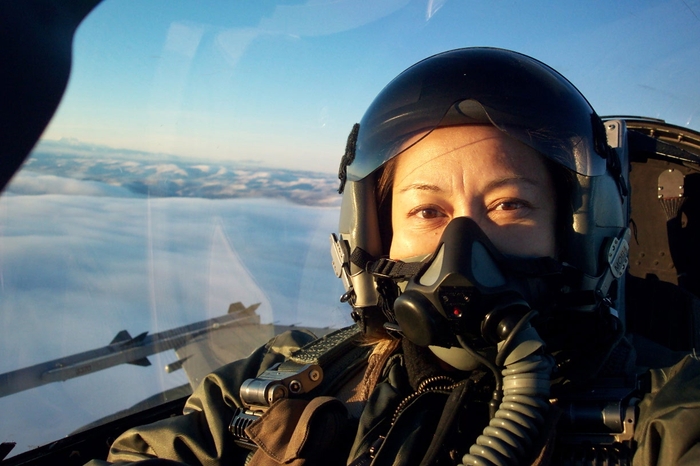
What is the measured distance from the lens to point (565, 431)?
1.07 meters

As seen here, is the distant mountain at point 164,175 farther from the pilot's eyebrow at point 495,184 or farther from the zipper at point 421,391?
the zipper at point 421,391

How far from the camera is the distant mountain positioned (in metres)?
1.32

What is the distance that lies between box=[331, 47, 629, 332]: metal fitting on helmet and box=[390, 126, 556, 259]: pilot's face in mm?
38

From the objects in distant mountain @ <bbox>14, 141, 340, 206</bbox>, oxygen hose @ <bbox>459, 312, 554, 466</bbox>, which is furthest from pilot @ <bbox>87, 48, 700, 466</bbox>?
distant mountain @ <bbox>14, 141, 340, 206</bbox>

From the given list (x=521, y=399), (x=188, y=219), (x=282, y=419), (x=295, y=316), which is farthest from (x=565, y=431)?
(x=188, y=219)

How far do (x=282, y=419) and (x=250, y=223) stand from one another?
0.69m

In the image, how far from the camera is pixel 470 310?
110 cm

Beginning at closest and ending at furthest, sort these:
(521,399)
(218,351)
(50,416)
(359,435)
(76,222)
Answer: (521,399)
(359,435)
(50,416)
(76,222)
(218,351)

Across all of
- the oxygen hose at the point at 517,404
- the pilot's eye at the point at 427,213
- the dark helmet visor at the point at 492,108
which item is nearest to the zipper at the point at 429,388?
the oxygen hose at the point at 517,404

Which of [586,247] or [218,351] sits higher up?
[586,247]

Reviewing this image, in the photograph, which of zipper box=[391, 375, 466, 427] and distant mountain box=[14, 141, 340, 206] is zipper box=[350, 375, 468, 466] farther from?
distant mountain box=[14, 141, 340, 206]

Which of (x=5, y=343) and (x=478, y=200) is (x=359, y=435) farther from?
(x=5, y=343)

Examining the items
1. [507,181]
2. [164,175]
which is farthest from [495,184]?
[164,175]

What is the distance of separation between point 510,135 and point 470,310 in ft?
1.37
